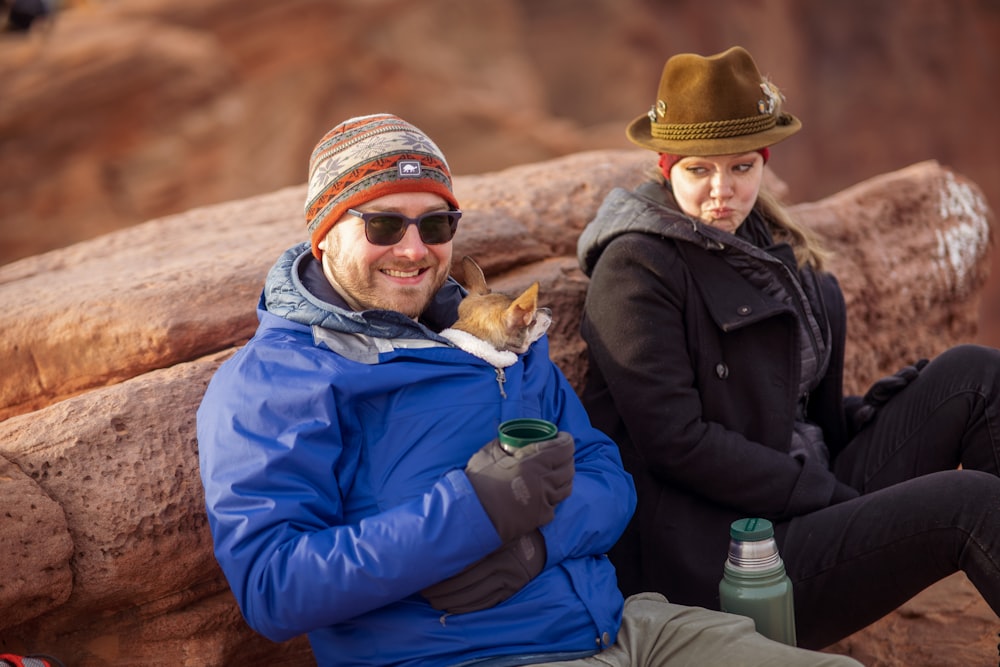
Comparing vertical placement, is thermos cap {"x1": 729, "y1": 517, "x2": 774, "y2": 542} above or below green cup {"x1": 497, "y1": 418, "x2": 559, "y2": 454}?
below

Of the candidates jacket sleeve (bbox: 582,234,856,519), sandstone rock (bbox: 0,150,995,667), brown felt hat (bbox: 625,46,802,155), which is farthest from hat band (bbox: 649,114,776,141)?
sandstone rock (bbox: 0,150,995,667)

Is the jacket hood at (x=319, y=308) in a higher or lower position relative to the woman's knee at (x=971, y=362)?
higher

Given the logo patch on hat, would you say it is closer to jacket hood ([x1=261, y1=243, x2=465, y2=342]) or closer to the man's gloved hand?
jacket hood ([x1=261, y1=243, x2=465, y2=342])

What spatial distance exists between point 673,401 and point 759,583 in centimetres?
53

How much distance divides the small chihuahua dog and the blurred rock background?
874cm

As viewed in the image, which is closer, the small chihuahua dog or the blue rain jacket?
the blue rain jacket

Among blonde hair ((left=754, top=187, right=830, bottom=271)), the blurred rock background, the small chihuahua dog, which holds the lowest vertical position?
the blurred rock background

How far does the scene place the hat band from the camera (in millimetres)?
2932

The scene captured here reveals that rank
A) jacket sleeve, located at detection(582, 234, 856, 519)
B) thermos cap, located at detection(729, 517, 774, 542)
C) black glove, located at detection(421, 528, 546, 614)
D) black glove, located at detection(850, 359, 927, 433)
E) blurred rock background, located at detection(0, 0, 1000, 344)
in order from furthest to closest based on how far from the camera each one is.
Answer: blurred rock background, located at detection(0, 0, 1000, 344) → black glove, located at detection(850, 359, 927, 433) → jacket sleeve, located at detection(582, 234, 856, 519) → thermos cap, located at detection(729, 517, 774, 542) → black glove, located at detection(421, 528, 546, 614)

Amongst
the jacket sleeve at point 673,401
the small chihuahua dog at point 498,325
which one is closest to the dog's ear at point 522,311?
the small chihuahua dog at point 498,325

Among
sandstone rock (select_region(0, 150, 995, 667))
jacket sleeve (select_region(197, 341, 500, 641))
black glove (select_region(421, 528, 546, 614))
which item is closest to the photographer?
jacket sleeve (select_region(197, 341, 500, 641))

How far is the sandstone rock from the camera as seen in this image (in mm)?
2668

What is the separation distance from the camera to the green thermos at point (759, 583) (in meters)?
2.56

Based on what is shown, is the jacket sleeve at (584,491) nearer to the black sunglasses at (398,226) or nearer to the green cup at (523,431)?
the green cup at (523,431)
